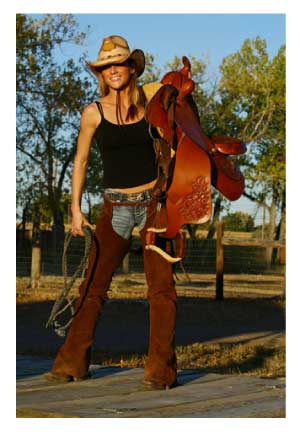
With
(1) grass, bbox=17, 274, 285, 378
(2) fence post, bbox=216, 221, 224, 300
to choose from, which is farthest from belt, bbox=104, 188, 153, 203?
(2) fence post, bbox=216, 221, 224, 300

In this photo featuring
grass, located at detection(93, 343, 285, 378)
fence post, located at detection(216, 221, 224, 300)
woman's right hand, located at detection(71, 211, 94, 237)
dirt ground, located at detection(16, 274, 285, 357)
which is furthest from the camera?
fence post, located at detection(216, 221, 224, 300)

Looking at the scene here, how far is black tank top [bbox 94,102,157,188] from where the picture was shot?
617 cm

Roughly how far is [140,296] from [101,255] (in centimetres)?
1387

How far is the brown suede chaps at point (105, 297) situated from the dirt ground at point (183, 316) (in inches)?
182

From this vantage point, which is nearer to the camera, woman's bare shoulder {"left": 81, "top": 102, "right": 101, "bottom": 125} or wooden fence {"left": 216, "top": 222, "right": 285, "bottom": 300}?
woman's bare shoulder {"left": 81, "top": 102, "right": 101, "bottom": 125}

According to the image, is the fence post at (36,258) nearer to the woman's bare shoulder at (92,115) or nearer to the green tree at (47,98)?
the green tree at (47,98)

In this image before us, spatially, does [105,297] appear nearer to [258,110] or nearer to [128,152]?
[128,152]

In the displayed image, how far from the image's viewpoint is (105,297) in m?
6.47

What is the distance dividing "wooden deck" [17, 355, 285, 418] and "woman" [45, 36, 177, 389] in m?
0.24

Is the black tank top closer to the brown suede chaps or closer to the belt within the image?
the belt

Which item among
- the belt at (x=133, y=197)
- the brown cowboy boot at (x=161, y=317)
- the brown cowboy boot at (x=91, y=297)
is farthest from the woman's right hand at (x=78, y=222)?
the brown cowboy boot at (x=161, y=317)

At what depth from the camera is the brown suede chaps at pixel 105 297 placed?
6.21m
